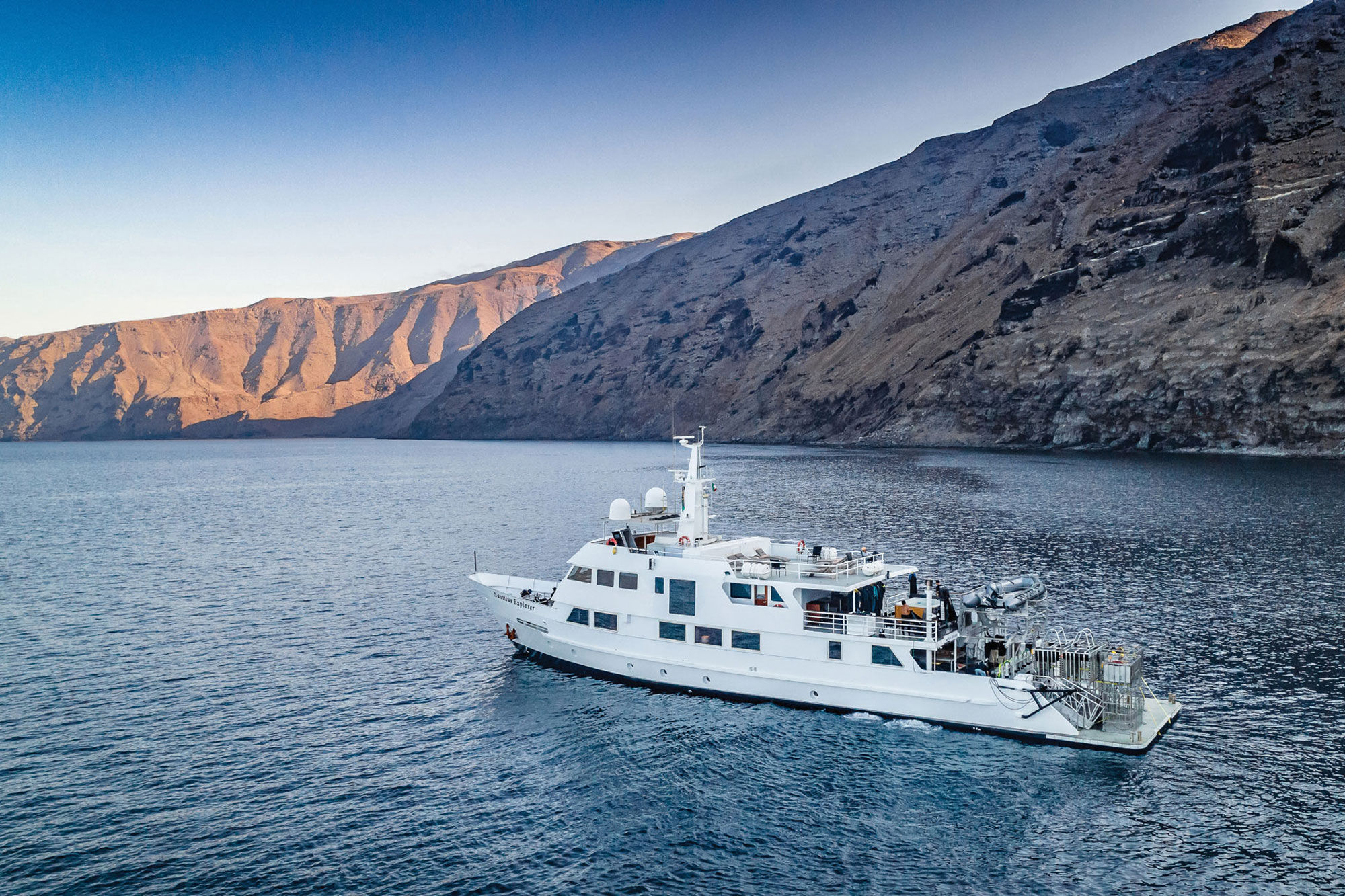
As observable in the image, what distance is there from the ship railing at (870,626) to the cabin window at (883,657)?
434mm

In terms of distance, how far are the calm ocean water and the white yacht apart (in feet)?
3.23

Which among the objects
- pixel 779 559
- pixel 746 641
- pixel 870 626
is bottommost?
pixel 746 641

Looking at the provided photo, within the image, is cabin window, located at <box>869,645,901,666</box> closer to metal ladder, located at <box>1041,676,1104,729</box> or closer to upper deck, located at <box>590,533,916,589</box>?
upper deck, located at <box>590,533,916,589</box>

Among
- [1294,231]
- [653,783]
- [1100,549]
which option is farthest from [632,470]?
[653,783]

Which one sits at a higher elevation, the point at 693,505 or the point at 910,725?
the point at 693,505

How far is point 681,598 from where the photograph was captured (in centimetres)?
3438

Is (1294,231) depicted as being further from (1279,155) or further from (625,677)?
(625,677)

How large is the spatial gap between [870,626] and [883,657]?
1.14m

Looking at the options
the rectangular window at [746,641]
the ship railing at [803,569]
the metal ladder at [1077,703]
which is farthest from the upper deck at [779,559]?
the metal ladder at [1077,703]

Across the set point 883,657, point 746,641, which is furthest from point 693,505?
point 883,657

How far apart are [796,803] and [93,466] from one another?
198506mm

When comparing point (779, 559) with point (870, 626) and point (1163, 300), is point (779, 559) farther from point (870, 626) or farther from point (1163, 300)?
point (1163, 300)

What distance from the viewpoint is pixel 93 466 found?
595 feet

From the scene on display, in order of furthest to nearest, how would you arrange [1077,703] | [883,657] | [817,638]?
[817,638], [883,657], [1077,703]
